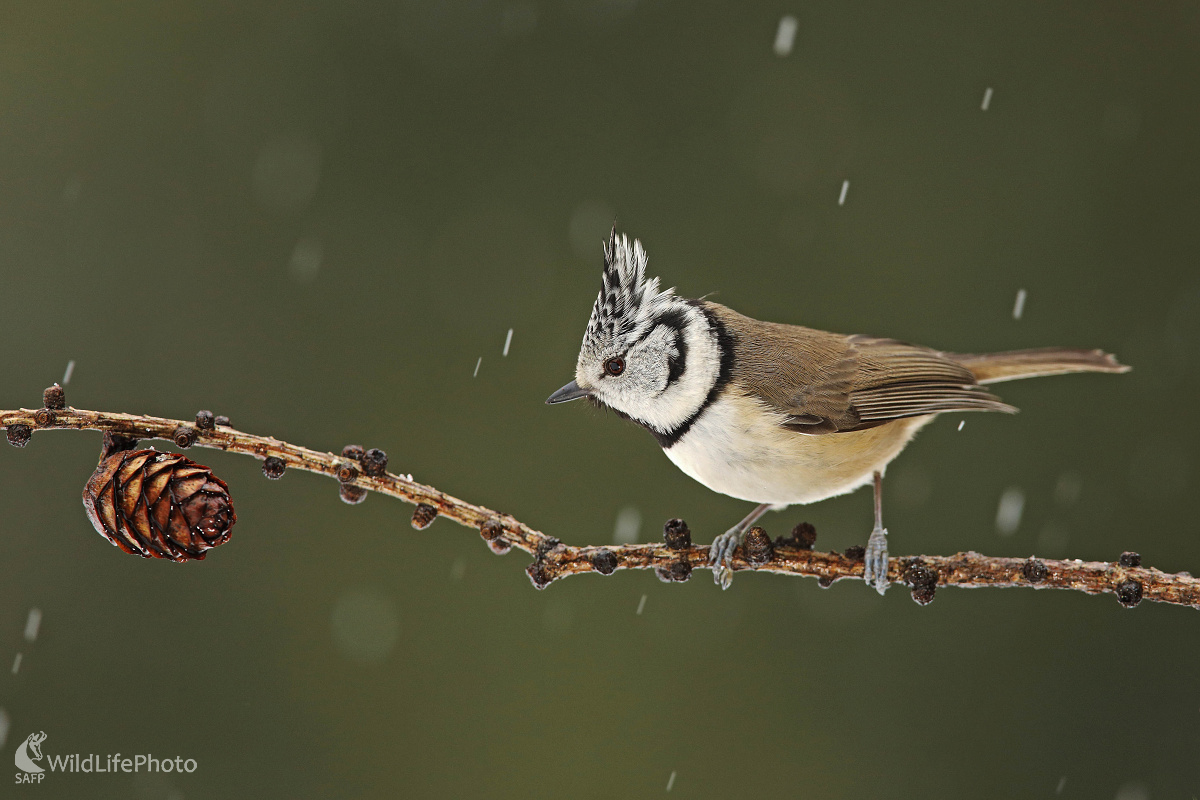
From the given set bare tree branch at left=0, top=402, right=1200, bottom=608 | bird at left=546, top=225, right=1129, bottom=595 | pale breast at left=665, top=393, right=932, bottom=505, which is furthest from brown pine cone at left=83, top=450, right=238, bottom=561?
pale breast at left=665, top=393, right=932, bottom=505

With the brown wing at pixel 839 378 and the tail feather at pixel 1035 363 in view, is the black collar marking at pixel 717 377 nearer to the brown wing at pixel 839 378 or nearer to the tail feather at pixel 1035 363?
the brown wing at pixel 839 378

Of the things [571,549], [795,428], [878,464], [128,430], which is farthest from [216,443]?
[878,464]

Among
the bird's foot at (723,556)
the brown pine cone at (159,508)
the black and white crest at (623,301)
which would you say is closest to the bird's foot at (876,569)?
the bird's foot at (723,556)

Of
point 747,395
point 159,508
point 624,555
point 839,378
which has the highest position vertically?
point 839,378

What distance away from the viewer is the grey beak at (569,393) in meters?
2.02

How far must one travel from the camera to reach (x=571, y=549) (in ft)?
5.21

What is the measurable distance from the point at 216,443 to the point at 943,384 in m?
1.97

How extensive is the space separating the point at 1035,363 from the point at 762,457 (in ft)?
3.62

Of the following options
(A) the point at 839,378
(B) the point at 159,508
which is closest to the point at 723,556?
(A) the point at 839,378

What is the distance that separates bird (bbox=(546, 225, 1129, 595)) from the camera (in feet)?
6.64

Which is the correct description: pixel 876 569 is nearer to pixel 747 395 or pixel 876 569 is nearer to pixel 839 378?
pixel 747 395

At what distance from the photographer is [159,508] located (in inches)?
49.3

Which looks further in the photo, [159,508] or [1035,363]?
[1035,363]

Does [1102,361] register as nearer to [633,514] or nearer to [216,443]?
[633,514]
